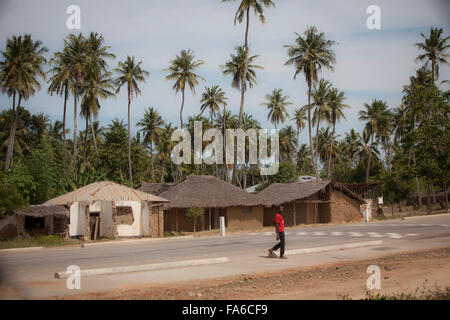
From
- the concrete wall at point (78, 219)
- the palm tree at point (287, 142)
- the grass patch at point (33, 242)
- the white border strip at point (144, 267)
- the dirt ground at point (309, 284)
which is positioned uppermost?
the palm tree at point (287, 142)

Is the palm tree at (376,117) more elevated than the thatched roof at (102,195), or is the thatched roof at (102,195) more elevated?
the palm tree at (376,117)

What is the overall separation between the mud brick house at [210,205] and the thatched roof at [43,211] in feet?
28.1

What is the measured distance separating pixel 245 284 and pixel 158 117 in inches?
2518

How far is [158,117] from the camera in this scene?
242 ft

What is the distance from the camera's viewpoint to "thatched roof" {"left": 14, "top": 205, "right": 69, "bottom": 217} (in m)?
31.9

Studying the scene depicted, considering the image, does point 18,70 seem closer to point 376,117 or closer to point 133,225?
point 133,225

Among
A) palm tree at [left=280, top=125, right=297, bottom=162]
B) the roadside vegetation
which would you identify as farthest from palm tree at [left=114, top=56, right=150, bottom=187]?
palm tree at [left=280, top=125, right=297, bottom=162]

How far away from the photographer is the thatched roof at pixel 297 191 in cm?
4445

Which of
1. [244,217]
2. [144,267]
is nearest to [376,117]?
[244,217]

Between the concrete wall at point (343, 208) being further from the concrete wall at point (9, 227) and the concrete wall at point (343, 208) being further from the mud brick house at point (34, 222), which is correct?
the concrete wall at point (9, 227)

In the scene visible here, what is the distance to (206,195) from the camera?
138ft

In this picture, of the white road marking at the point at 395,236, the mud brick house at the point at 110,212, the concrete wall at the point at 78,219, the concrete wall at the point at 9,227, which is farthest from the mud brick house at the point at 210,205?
the white road marking at the point at 395,236

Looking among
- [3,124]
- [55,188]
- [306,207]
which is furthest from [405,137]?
[3,124]
